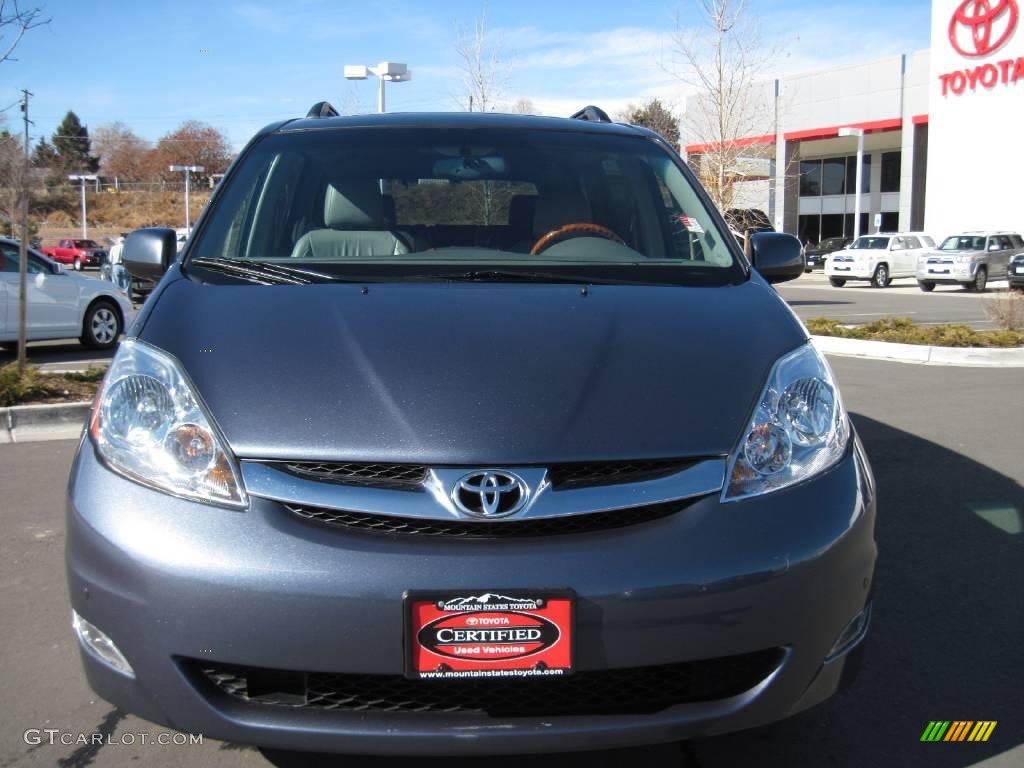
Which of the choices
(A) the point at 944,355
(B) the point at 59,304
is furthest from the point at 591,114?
(B) the point at 59,304

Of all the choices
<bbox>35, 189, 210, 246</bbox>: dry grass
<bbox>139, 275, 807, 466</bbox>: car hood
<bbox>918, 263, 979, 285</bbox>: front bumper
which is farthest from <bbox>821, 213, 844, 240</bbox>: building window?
<bbox>139, 275, 807, 466</bbox>: car hood

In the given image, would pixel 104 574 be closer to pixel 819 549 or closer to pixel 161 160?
pixel 819 549

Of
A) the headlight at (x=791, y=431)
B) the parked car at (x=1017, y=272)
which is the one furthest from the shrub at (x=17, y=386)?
the parked car at (x=1017, y=272)

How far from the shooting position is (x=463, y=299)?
104 inches

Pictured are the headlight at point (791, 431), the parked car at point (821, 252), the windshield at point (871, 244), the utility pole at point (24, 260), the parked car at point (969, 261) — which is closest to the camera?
the headlight at point (791, 431)

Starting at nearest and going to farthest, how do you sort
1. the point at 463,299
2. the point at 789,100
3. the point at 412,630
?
the point at 412,630, the point at 463,299, the point at 789,100

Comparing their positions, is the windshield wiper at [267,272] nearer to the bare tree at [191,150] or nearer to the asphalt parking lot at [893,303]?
the asphalt parking lot at [893,303]

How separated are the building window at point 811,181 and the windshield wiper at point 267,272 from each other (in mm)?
54980

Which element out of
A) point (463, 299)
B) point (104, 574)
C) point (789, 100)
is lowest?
point (104, 574)

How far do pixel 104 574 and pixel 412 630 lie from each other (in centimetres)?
69

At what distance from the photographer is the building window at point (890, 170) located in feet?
170

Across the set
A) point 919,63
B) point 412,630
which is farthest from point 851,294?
point 412,630

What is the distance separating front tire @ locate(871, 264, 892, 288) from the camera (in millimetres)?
32469

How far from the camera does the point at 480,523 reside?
1995mm
